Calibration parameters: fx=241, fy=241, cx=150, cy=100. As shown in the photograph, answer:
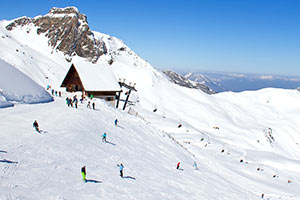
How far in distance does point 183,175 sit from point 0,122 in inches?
657

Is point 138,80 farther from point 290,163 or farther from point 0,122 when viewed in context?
point 0,122

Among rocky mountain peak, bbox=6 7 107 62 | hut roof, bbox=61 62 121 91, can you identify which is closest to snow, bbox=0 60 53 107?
hut roof, bbox=61 62 121 91

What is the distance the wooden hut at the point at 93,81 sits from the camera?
141 ft

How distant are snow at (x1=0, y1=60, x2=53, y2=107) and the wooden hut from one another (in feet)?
34.5

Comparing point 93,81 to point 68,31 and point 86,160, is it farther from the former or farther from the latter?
point 68,31

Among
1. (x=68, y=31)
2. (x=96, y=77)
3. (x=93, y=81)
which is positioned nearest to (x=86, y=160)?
(x=93, y=81)

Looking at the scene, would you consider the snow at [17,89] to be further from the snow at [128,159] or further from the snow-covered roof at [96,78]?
the snow-covered roof at [96,78]

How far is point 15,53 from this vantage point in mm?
72438

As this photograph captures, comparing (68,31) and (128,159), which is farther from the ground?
(68,31)

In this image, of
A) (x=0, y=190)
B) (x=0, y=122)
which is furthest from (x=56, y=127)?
(x=0, y=190)

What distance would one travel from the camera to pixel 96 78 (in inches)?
1763

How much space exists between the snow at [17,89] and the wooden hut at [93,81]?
10528 millimetres

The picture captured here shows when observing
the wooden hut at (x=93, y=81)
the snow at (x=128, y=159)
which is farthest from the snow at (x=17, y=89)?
the wooden hut at (x=93, y=81)

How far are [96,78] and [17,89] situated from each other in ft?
56.2
